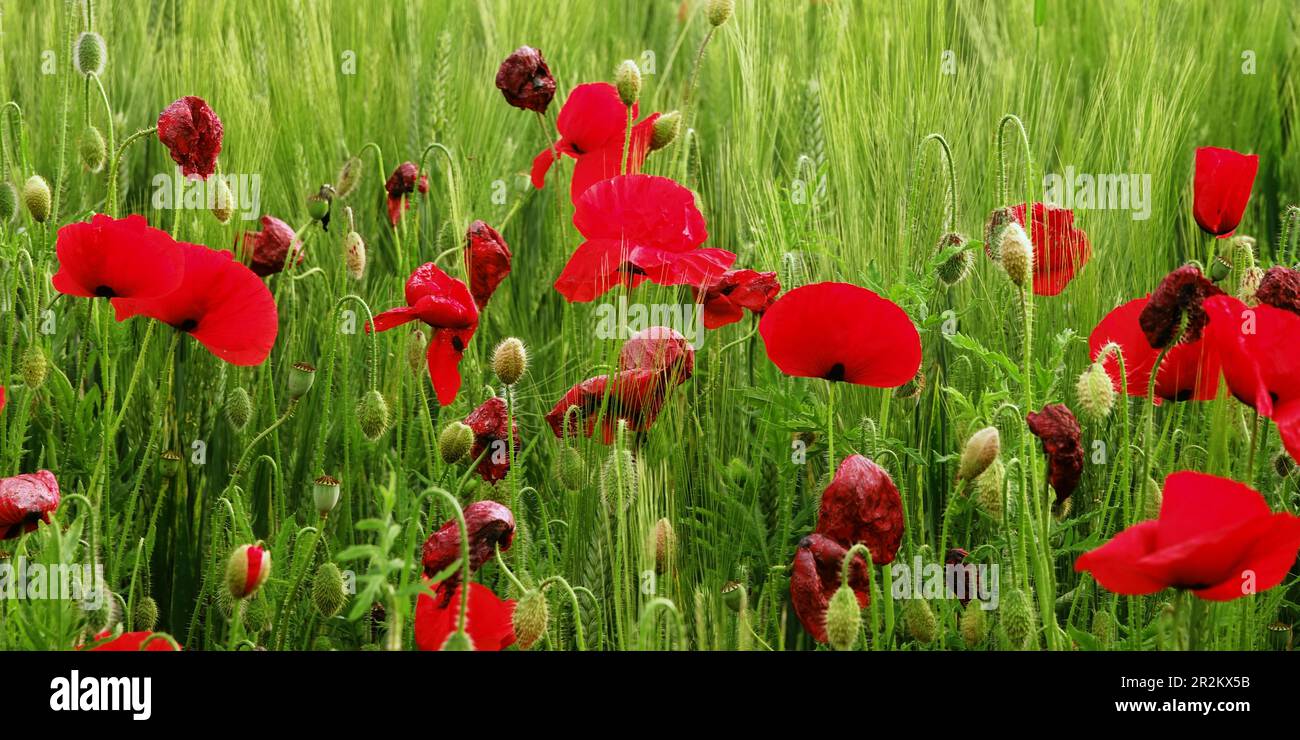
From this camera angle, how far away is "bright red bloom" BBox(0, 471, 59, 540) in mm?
1045

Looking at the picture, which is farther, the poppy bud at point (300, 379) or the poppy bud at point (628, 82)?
the poppy bud at point (628, 82)

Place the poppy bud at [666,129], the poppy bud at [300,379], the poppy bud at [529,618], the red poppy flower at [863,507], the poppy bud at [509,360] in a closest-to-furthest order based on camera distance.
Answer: the poppy bud at [529,618] → the red poppy flower at [863,507] → the poppy bud at [509,360] → the poppy bud at [300,379] → the poppy bud at [666,129]

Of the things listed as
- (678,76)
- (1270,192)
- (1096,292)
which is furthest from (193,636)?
(1270,192)

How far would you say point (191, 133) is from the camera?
1370mm

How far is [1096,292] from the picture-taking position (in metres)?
1.45

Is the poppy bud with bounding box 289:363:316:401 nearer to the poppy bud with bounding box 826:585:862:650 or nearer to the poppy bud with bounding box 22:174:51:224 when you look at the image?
the poppy bud with bounding box 22:174:51:224

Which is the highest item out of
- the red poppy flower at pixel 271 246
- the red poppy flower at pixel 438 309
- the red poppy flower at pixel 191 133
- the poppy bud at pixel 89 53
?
the poppy bud at pixel 89 53

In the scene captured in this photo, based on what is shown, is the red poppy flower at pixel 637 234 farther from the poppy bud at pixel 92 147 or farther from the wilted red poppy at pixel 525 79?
the poppy bud at pixel 92 147

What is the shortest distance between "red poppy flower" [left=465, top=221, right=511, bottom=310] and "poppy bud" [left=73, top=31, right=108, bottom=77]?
43cm

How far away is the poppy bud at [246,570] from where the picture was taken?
41.0 inches

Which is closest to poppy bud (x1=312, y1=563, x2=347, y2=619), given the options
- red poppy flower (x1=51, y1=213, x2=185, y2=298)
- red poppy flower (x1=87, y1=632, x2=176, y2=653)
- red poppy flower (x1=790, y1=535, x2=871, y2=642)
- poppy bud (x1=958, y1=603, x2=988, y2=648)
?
red poppy flower (x1=87, y1=632, x2=176, y2=653)

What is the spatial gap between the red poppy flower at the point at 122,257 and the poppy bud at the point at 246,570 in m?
0.26

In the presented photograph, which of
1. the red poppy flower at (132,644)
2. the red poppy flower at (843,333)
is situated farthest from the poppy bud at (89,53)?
the red poppy flower at (843,333)

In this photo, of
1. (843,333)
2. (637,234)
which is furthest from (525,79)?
(843,333)
